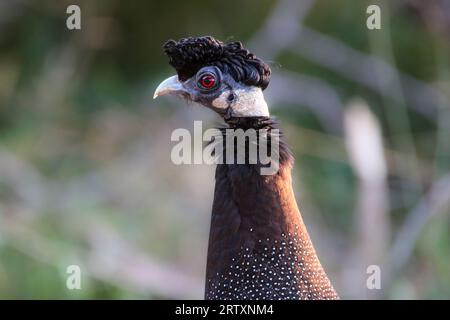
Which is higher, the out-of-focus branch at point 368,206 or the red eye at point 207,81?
the out-of-focus branch at point 368,206

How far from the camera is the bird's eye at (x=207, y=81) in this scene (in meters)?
3.81

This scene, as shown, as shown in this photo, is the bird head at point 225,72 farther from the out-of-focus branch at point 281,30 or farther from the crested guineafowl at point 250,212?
the out-of-focus branch at point 281,30

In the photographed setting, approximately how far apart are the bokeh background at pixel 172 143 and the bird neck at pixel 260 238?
8.96 feet

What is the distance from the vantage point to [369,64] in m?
8.66

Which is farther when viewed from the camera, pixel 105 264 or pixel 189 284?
pixel 189 284

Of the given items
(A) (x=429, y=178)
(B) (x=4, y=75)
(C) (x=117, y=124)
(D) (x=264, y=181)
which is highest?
(B) (x=4, y=75)

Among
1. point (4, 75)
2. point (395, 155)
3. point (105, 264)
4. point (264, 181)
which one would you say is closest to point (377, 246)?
point (395, 155)

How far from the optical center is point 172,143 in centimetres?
833

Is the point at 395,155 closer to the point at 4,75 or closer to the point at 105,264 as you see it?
the point at 105,264

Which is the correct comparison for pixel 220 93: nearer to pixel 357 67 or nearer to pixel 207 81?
pixel 207 81

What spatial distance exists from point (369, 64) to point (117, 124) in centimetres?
265

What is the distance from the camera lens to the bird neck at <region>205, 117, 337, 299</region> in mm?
3672

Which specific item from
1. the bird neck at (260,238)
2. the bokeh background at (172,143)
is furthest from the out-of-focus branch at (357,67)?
the bird neck at (260,238)

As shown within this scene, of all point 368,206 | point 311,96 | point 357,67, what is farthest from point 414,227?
point 357,67
